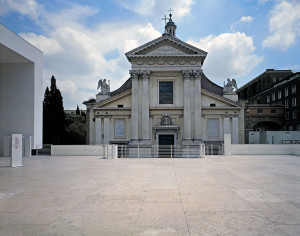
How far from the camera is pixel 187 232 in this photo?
434 centimetres

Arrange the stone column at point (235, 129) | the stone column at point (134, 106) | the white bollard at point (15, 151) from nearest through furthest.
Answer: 1. the white bollard at point (15, 151)
2. the stone column at point (134, 106)
3. the stone column at point (235, 129)

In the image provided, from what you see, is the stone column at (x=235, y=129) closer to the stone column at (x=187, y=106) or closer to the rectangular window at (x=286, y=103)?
the stone column at (x=187, y=106)

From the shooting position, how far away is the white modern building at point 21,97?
70.4 ft

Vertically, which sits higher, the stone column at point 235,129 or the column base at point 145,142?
the stone column at point 235,129

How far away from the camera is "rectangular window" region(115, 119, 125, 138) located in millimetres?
29164

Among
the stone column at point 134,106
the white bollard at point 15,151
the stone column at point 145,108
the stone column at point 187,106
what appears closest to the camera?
the white bollard at point 15,151

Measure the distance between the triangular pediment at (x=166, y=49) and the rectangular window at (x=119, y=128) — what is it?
7.41 metres

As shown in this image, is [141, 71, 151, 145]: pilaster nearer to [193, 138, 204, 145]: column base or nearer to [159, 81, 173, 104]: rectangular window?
[159, 81, 173, 104]: rectangular window

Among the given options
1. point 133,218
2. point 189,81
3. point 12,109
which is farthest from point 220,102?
point 133,218

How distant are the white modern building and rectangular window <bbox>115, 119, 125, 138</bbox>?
9.15 m

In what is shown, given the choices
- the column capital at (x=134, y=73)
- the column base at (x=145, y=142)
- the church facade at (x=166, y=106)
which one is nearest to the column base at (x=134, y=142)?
the church facade at (x=166, y=106)

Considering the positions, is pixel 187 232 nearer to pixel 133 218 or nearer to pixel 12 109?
pixel 133 218

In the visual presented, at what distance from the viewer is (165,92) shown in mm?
29281

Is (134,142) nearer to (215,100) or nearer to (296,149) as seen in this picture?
(215,100)
